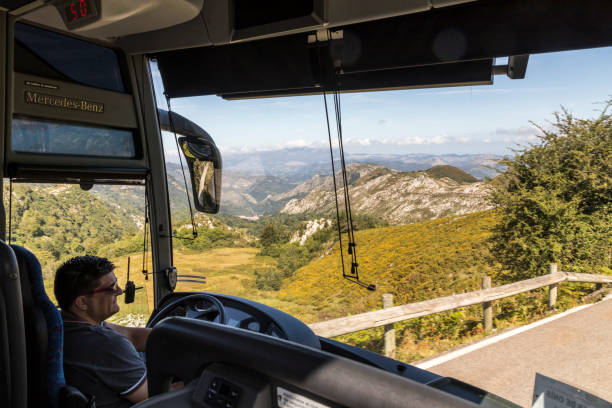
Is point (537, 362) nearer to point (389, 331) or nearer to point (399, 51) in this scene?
point (389, 331)

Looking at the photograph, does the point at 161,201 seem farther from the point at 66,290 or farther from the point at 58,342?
the point at 58,342

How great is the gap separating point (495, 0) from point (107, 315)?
2.53 m

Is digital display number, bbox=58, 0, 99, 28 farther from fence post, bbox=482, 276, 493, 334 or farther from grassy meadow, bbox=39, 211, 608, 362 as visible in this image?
grassy meadow, bbox=39, 211, 608, 362

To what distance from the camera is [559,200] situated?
7723mm

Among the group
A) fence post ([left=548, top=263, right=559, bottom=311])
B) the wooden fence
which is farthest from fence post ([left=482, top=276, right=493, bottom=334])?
fence post ([left=548, top=263, right=559, bottom=311])

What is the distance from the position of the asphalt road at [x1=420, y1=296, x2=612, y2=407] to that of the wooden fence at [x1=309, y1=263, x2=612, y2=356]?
0.57 metres

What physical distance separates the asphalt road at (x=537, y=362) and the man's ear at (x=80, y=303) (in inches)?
90.3

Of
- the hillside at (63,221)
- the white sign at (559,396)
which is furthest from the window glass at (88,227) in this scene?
the white sign at (559,396)

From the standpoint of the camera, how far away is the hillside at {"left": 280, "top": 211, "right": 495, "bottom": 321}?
31.6ft

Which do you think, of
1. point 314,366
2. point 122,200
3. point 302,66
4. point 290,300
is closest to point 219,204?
point 122,200

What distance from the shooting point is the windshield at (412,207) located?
185 inches

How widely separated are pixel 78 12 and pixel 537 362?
138 inches

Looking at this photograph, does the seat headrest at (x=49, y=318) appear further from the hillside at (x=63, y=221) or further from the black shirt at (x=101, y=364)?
the hillside at (x=63, y=221)

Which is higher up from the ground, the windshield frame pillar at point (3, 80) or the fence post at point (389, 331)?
the windshield frame pillar at point (3, 80)
